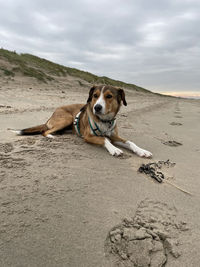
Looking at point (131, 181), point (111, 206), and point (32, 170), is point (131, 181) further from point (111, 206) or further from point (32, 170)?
point (32, 170)

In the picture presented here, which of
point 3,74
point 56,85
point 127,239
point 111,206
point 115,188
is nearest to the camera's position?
point 127,239

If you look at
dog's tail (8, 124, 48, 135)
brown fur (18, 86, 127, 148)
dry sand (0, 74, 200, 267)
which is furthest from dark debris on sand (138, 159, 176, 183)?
dog's tail (8, 124, 48, 135)

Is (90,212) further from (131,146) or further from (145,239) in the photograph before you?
(131,146)

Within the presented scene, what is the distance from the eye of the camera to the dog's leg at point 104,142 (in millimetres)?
3274

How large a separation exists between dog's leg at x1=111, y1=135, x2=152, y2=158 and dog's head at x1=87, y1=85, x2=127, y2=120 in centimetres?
45

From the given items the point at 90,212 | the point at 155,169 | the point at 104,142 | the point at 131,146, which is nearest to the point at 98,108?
the point at 104,142

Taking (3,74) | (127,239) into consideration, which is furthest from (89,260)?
(3,74)

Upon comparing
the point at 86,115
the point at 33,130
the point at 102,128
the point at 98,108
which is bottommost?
the point at 33,130

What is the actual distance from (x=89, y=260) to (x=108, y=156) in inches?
76.4

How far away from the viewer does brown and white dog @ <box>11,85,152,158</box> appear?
3.66 metres

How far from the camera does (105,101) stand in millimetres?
3844

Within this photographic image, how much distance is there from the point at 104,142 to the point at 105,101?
80cm

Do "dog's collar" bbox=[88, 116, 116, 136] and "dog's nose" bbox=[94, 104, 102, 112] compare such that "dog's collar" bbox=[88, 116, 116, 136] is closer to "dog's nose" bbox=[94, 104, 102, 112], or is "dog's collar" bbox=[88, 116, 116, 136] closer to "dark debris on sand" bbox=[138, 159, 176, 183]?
"dog's nose" bbox=[94, 104, 102, 112]

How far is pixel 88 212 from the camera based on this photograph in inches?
68.2
